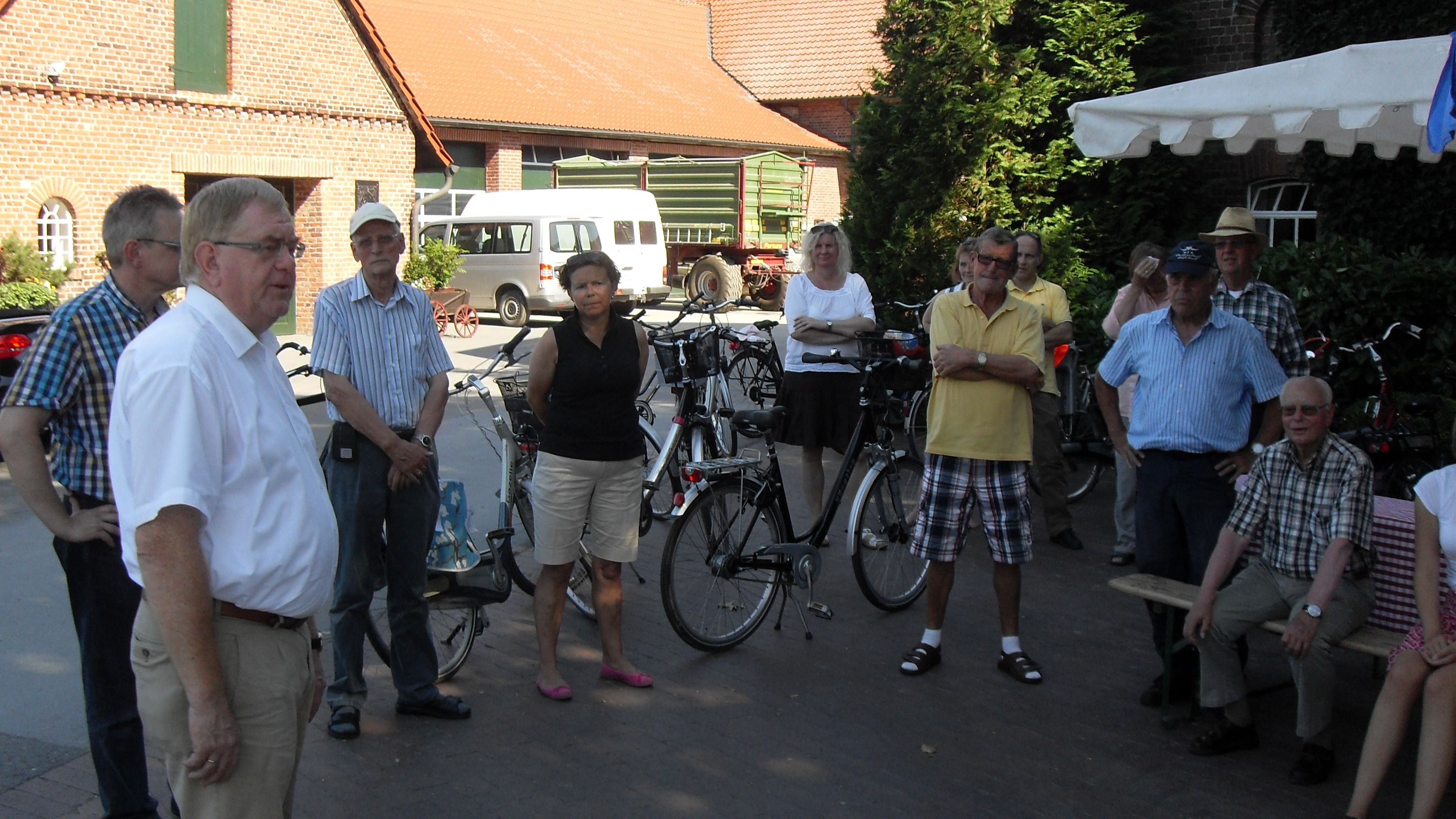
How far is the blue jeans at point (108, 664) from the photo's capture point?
3441mm

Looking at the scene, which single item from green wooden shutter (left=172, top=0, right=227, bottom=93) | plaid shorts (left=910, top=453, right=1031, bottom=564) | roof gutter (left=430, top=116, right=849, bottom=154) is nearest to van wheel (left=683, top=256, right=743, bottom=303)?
roof gutter (left=430, top=116, right=849, bottom=154)

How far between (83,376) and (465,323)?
19327 millimetres

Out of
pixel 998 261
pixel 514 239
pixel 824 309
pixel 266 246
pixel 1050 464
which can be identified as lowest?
pixel 1050 464

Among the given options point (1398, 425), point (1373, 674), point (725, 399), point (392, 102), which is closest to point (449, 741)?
point (1373, 674)

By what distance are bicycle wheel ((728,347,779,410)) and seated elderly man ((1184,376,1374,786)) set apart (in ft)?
25.3

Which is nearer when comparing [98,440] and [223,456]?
[223,456]

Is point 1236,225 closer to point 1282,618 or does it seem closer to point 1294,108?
point 1294,108

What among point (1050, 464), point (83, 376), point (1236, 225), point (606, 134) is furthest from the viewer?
point (606, 134)

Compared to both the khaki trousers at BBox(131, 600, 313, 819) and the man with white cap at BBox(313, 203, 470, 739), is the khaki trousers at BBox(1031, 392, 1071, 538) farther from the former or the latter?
the khaki trousers at BBox(131, 600, 313, 819)

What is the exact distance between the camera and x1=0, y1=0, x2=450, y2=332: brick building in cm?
1745

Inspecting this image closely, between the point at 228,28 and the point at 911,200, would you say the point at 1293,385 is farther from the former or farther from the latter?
the point at 228,28

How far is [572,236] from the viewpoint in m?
24.3

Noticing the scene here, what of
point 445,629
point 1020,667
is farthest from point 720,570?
point 1020,667

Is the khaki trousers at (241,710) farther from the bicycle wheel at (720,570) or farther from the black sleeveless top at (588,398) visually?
the bicycle wheel at (720,570)
